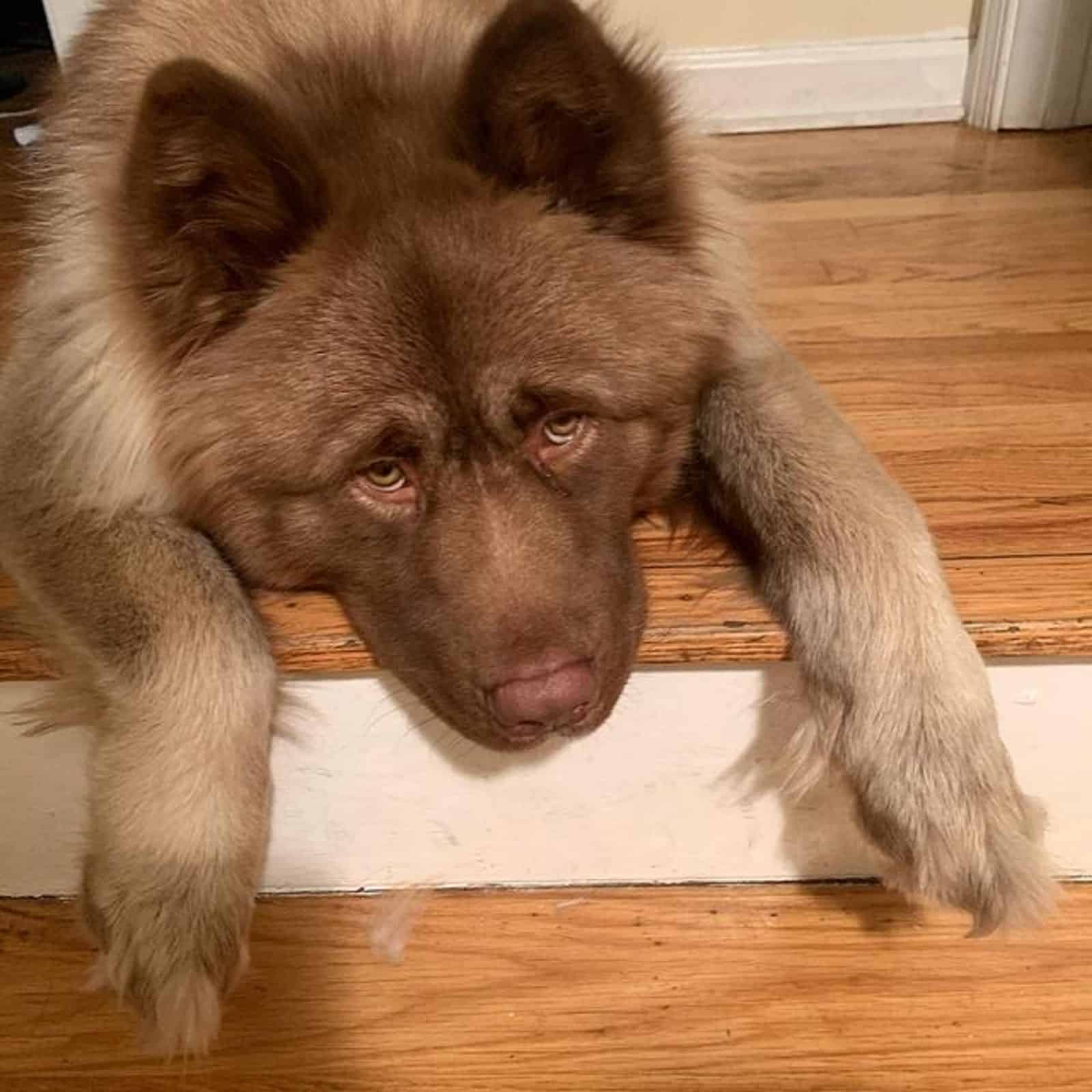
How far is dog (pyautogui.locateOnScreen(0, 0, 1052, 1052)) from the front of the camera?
109 centimetres

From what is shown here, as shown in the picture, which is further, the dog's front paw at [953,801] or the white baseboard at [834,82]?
the white baseboard at [834,82]

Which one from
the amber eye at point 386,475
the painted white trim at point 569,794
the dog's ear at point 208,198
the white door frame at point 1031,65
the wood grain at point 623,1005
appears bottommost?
the wood grain at point 623,1005

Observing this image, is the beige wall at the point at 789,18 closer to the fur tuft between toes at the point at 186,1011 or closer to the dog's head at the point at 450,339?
the dog's head at the point at 450,339

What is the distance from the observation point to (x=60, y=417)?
1.30 metres

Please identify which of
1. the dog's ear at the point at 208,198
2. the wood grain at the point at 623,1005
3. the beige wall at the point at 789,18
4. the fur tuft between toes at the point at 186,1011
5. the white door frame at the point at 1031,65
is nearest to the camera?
the dog's ear at the point at 208,198

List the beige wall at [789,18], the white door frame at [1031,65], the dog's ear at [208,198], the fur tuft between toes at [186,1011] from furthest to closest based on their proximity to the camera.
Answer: the beige wall at [789,18], the white door frame at [1031,65], the fur tuft between toes at [186,1011], the dog's ear at [208,198]

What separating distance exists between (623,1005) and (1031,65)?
254cm

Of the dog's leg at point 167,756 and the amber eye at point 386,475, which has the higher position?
the amber eye at point 386,475

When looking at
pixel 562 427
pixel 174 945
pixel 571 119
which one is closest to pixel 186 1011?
pixel 174 945

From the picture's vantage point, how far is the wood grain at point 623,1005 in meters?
1.26

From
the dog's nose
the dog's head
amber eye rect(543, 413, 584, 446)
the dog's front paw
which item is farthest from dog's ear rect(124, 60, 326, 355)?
the dog's front paw

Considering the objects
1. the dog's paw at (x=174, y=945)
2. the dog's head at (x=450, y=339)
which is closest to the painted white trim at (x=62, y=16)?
the dog's head at (x=450, y=339)

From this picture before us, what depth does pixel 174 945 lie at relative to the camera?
1094 mm

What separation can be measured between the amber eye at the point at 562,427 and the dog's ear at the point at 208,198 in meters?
0.29
